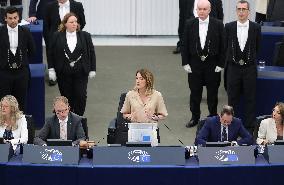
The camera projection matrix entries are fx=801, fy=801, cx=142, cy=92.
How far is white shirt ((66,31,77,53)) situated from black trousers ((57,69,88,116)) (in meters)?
0.36

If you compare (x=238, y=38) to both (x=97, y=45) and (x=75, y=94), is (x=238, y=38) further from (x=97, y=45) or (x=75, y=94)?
(x=97, y=45)

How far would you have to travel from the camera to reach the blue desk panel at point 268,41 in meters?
12.8

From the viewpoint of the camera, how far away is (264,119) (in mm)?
9242

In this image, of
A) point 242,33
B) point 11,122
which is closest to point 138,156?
point 11,122

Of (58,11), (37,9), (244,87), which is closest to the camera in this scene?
(244,87)

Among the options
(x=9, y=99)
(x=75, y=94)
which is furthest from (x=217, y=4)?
(x=9, y=99)

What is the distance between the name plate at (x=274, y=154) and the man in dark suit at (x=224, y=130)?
840 mm

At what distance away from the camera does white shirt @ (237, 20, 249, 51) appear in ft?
35.5

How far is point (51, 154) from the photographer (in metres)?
8.05

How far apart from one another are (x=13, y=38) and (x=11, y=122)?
1.95 m

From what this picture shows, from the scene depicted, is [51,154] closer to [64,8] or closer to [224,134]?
[224,134]

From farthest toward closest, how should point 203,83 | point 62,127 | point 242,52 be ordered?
point 203,83
point 242,52
point 62,127

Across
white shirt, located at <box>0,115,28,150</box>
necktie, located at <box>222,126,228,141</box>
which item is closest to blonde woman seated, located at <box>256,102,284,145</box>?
necktie, located at <box>222,126,228,141</box>

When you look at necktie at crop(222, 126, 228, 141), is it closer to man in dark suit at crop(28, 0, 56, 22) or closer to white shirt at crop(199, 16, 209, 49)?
white shirt at crop(199, 16, 209, 49)
